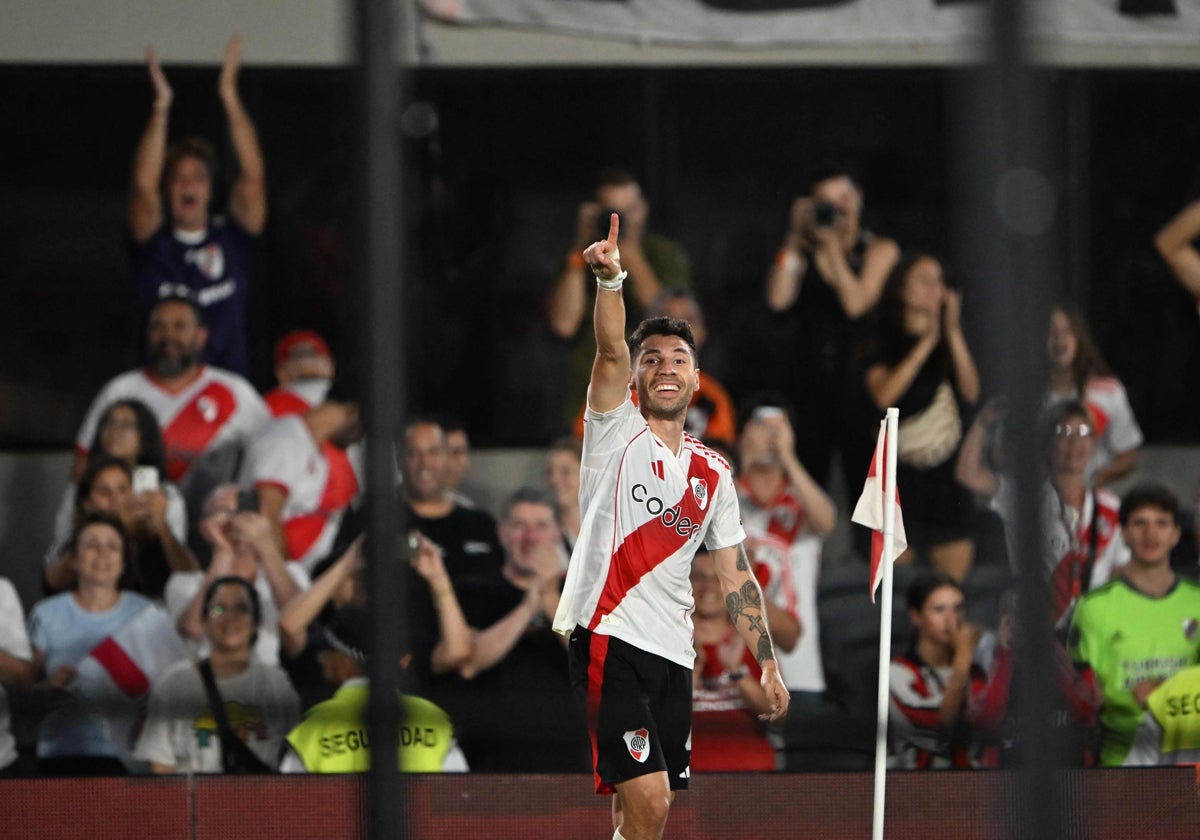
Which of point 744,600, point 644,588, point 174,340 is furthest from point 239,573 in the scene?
point 744,600

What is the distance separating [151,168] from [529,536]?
2049mm

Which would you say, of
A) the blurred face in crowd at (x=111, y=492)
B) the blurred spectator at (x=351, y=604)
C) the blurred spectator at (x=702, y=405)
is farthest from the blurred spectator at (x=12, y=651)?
the blurred spectator at (x=702, y=405)

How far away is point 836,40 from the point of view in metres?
6.18

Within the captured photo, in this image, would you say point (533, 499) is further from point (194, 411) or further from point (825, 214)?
point (825, 214)

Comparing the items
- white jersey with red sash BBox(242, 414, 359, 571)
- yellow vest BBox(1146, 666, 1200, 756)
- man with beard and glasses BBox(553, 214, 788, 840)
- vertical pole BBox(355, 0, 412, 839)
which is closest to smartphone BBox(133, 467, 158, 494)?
white jersey with red sash BBox(242, 414, 359, 571)

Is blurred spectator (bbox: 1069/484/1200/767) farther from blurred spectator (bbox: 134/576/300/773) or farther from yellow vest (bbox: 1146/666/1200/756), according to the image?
blurred spectator (bbox: 134/576/300/773)

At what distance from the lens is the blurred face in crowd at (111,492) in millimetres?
5453

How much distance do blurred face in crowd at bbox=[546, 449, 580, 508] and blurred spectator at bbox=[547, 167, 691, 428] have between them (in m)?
0.29

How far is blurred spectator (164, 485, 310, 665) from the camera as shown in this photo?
5.22 meters

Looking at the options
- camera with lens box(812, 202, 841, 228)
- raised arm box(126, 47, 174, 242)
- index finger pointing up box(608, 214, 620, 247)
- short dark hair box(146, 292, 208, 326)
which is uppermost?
raised arm box(126, 47, 174, 242)

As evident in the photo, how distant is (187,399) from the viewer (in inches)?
227

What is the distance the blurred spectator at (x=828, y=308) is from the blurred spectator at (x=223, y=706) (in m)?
2.05

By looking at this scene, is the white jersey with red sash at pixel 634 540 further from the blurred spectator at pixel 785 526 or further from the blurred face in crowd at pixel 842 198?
the blurred face in crowd at pixel 842 198

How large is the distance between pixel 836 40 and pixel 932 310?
1222mm
